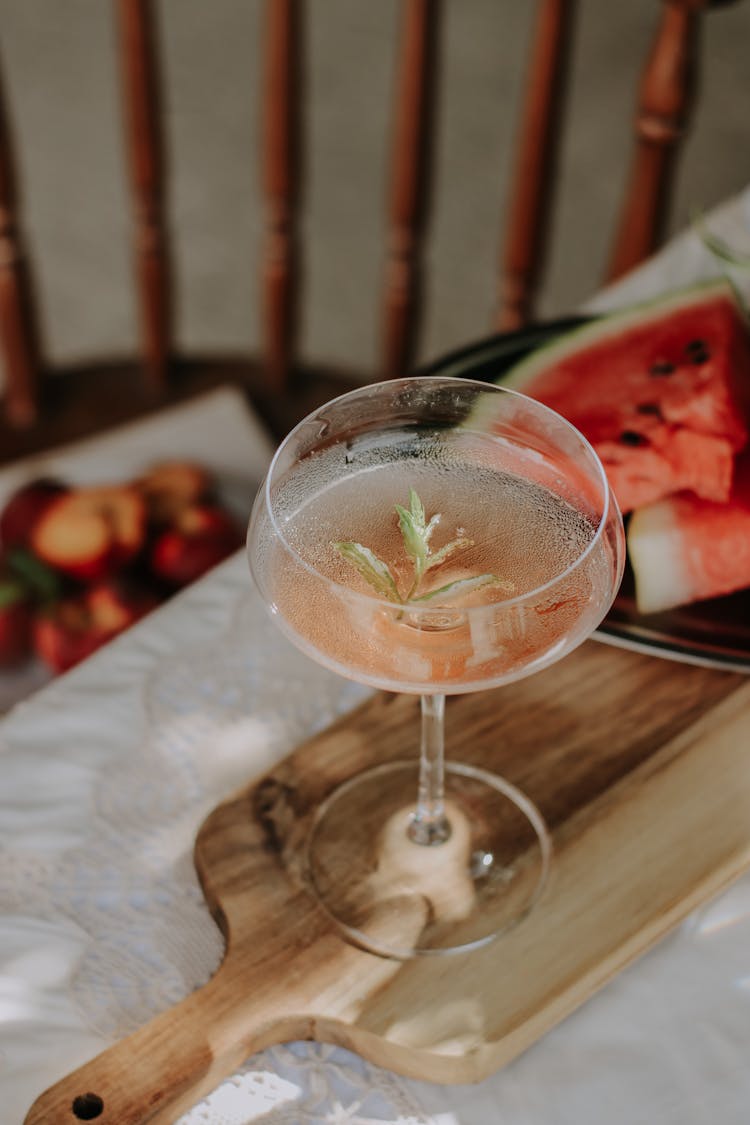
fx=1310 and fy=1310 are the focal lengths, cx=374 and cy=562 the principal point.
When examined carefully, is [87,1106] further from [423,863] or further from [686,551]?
[686,551]

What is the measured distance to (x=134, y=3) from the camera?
1.21m

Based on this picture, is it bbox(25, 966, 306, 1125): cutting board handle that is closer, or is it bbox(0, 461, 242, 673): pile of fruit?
bbox(25, 966, 306, 1125): cutting board handle

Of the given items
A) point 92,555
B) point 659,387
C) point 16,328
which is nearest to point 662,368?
point 659,387

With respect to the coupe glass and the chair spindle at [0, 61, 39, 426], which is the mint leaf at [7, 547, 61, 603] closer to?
the chair spindle at [0, 61, 39, 426]

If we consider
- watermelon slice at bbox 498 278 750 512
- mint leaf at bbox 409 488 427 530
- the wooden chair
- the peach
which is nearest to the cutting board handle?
mint leaf at bbox 409 488 427 530

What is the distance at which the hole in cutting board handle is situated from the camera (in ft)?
1.92

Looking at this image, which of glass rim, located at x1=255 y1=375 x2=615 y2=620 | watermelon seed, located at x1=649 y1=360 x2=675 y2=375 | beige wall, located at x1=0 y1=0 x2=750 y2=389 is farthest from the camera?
beige wall, located at x1=0 y1=0 x2=750 y2=389

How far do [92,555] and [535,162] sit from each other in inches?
22.3

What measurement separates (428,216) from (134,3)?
35 centimetres

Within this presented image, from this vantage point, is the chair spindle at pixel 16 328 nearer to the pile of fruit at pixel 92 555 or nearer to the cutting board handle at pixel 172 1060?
the pile of fruit at pixel 92 555

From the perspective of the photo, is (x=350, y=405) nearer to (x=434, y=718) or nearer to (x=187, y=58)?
(x=434, y=718)

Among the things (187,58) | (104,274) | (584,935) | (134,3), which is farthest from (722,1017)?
(187,58)

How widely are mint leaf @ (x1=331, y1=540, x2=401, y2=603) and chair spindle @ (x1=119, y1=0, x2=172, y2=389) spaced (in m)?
0.80

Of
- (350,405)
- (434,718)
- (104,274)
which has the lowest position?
(104,274)
